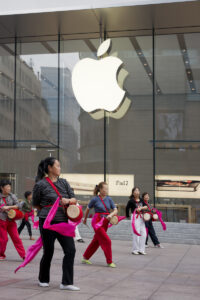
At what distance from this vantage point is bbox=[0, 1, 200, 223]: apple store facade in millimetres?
21219

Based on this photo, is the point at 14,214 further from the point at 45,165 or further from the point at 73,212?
the point at 73,212

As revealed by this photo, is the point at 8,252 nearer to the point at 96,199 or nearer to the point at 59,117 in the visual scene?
the point at 96,199

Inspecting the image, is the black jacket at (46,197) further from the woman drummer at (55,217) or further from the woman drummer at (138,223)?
the woman drummer at (138,223)

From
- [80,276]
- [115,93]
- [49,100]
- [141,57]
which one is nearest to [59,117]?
[49,100]

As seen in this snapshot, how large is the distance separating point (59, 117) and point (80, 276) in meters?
14.7

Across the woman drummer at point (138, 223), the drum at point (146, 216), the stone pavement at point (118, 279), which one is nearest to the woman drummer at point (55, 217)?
the stone pavement at point (118, 279)

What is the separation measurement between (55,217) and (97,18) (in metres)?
15.4

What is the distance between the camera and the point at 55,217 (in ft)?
24.5

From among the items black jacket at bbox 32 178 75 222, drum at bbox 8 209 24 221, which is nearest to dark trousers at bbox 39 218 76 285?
black jacket at bbox 32 178 75 222

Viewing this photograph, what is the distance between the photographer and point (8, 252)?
1286 cm

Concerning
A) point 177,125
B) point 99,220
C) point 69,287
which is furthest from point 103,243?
point 177,125

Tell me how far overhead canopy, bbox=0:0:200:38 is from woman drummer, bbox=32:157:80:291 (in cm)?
1408

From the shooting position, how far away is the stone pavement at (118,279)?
7117 millimetres

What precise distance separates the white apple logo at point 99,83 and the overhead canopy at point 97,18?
3.95ft
